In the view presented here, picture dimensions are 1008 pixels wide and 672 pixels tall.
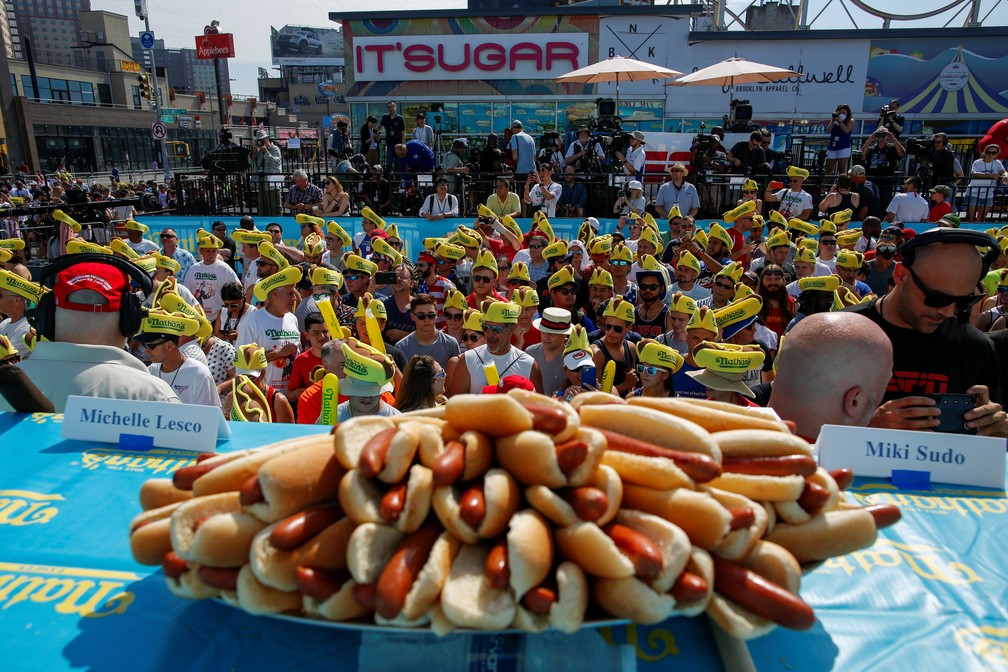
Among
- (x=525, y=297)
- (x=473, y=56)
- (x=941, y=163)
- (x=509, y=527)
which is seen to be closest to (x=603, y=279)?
(x=525, y=297)

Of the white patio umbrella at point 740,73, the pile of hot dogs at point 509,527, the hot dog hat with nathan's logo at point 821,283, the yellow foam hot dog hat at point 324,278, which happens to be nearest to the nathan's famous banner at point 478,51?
the white patio umbrella at point 740,73

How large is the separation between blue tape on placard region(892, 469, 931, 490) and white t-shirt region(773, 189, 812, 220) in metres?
10.1

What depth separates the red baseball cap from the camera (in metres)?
2.93

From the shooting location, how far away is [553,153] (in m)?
13.8

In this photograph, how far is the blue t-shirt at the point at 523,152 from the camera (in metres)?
13.5

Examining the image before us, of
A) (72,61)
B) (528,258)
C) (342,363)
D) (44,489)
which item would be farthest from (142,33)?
(72,61)

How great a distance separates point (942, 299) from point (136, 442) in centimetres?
295

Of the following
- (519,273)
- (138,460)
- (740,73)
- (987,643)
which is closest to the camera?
(987,643)

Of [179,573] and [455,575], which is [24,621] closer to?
[179,573]

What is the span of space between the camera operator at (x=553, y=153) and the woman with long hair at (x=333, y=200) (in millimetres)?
3944

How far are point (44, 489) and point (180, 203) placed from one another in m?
14.5

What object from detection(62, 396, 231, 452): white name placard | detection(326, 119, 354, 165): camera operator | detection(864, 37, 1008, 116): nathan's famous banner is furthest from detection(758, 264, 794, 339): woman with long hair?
detection(864, 37, 1008, 116): nathan's famous banner

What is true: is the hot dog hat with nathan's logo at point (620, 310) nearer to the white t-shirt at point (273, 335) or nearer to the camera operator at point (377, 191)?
the white t-shirt at point (273, 335)

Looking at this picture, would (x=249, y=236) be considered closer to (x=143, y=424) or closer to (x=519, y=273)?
(x=519, y=273)
